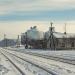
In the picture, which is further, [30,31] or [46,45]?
[30,31]

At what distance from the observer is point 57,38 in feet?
336

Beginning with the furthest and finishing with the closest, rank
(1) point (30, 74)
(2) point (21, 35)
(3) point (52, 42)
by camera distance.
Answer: (2) point (21, 35)
(3) point (52, 42)
(1) point (30, 74)

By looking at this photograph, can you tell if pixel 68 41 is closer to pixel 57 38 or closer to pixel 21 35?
pixel 57 38

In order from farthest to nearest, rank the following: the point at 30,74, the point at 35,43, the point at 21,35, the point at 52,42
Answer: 1. the point at 21,35
2. the point at 35,43
3. the point at 52,42
4. the point at 30,74

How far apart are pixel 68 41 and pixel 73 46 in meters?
2.07

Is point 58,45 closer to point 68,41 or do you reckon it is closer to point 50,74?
point 68,41

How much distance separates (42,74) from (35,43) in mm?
101723

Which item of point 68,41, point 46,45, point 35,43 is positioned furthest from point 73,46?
point 35,43

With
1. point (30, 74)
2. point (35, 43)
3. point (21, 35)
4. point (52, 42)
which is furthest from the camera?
point (21, 35)

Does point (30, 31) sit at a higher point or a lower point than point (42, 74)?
higher

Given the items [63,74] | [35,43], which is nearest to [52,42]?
[35,43]

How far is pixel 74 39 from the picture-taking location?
102438 millimetres

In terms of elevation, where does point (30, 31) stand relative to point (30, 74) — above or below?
above

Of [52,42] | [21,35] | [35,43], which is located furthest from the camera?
[21,35]
